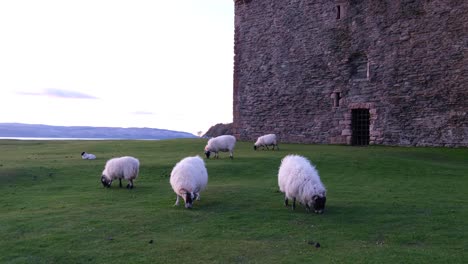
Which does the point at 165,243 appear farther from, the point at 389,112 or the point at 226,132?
the point at 226,132

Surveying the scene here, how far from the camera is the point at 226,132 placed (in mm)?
52719

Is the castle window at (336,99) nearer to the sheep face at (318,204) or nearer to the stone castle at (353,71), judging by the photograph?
the stone castle at (353,71)

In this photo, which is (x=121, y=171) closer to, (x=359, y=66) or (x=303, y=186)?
(x=303, y=186)

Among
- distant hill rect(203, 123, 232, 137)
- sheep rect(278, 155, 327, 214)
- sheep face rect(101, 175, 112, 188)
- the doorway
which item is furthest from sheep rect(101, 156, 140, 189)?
distant hill rect(203, 123, 232, 137)

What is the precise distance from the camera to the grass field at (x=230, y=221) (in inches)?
300

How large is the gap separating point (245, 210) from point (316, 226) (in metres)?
1.95

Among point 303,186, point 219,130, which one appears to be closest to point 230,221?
point 303,186

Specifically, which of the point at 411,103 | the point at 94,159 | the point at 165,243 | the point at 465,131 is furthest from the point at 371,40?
the point at 165,243

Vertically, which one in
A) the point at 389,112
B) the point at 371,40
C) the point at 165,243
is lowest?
the point at 165,243

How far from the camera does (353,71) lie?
2955 cm

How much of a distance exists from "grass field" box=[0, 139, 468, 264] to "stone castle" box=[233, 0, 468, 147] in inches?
404

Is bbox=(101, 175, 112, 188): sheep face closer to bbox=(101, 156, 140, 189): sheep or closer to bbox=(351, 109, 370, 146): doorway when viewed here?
bbox=(101, 156, 140, 189): sheep

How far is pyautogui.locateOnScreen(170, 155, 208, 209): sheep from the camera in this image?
36.3 ft

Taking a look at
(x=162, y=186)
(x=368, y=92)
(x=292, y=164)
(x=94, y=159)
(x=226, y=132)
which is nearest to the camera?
(x=292, y=164)
